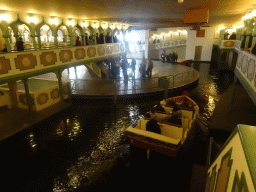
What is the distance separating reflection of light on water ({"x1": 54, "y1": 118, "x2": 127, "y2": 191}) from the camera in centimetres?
599

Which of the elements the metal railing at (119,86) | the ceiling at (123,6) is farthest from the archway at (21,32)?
the metal railing at (119,86)

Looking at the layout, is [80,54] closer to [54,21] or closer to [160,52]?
[54,21]

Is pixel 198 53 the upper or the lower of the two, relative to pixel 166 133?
upper

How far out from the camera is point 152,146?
673cm

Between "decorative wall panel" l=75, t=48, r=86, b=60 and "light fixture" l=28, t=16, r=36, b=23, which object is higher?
"light fixture" l=28, t=16, r=36, b=23

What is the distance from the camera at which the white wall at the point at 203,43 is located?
2723cm

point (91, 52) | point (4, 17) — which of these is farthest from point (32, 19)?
point (91, 52)

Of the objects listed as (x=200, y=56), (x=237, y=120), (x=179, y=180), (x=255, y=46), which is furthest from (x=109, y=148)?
(x=200, y=56)

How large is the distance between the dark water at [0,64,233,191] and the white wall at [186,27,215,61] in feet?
67.1

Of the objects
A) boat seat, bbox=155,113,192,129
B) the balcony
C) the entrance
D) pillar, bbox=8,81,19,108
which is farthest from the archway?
the entrance

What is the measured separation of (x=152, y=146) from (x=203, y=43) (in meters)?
25.6

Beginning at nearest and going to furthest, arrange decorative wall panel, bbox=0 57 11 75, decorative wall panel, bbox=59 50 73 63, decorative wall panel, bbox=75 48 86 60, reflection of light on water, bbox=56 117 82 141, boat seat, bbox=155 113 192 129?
boat seat, bbox=155 113 192 129
decorative wall panel, bbox=0 57 11 75
reflection of light on water, bbox=56 117 82 141
decorative wall panel, bbox=59 50 73 63
decorative wall panel, bbox=75 48 86 60

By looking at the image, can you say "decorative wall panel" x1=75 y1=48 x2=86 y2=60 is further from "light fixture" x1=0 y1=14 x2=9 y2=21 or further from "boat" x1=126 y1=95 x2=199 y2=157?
"boat" x1=126 y1=95 x2=199 y2=157

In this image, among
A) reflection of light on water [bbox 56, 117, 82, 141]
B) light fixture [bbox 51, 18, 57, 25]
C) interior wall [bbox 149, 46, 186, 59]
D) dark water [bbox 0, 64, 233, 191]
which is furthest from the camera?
interior wall [bbox 149, 46, 186, 59]
